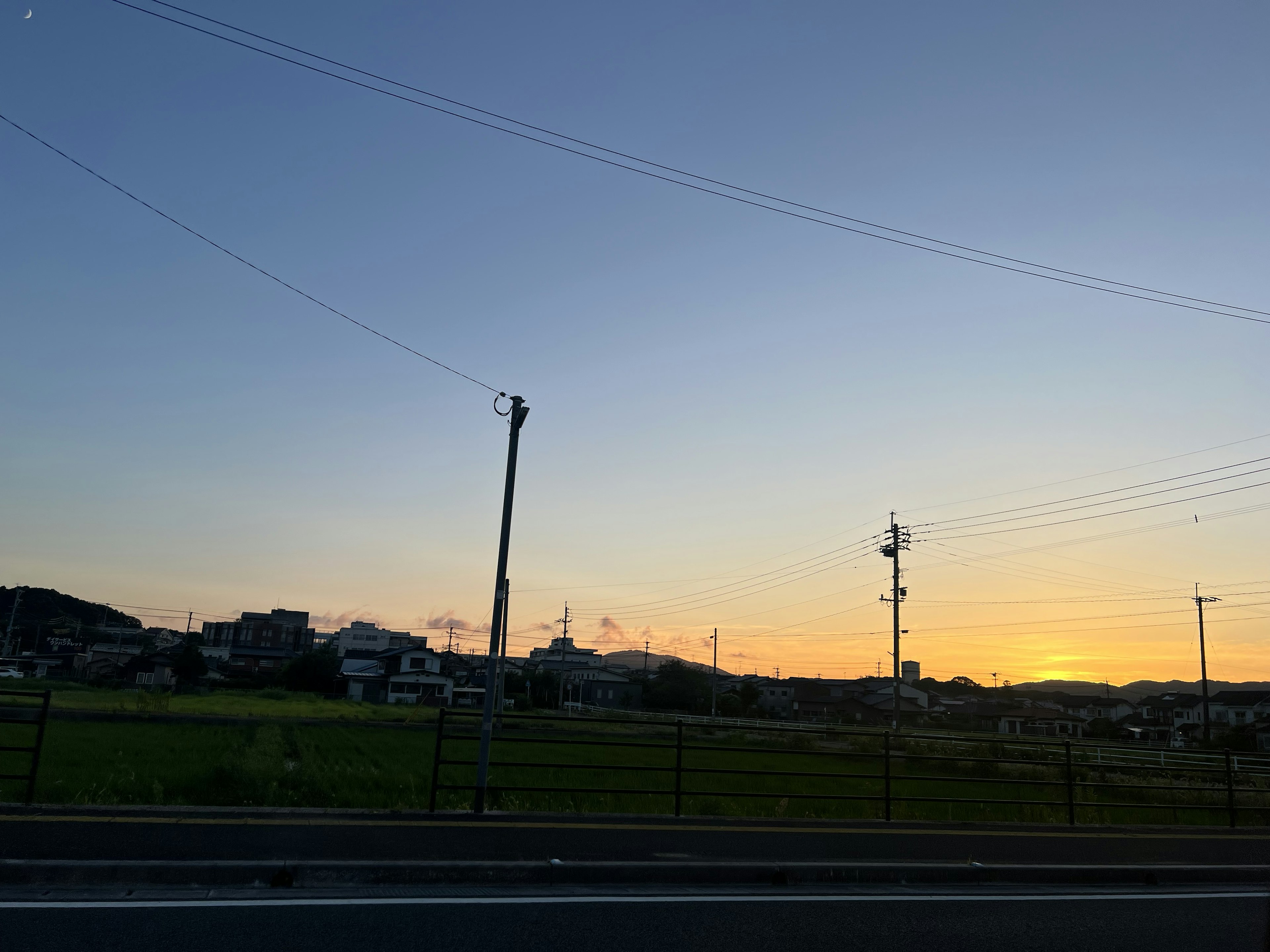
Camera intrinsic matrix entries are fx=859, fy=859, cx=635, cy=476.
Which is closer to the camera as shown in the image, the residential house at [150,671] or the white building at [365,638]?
the residential house at [150,671]

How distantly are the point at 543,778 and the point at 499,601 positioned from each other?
1138cm

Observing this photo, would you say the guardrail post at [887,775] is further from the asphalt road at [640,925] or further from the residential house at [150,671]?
the residential house at [150,671]

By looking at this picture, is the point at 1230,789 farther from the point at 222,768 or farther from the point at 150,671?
the point at 150,671

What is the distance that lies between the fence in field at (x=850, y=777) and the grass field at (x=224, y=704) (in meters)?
8.48

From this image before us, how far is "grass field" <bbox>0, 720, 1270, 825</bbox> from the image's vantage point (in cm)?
1427

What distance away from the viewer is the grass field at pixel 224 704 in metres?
45.5

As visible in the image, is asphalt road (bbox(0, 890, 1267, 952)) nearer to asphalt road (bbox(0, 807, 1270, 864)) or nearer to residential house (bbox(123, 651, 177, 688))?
asphalt road (bbox(0, 807, 1270, 864))

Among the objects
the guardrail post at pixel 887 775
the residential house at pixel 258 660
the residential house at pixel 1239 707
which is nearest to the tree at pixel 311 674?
the residential house at pixel 258 660

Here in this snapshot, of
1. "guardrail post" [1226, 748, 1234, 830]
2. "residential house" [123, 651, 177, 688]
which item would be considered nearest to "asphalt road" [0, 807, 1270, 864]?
"guardrail post" [1226, 748, 1234, 830]

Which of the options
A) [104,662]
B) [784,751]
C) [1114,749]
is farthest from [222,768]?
[104,662]

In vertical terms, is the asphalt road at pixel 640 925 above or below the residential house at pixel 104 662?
above

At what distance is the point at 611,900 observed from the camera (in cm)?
787

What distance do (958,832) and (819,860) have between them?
13.6 feet

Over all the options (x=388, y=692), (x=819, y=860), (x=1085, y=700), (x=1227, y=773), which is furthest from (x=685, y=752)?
(x=1085, y=700)
